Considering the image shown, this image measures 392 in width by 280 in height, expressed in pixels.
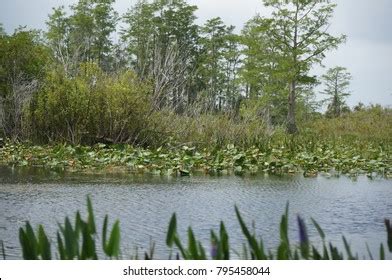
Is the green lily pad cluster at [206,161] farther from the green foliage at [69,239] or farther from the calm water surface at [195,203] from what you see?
the green foliage at [69,239]

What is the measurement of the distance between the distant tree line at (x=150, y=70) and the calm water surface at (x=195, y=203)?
276cm

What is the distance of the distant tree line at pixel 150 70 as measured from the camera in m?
9.12

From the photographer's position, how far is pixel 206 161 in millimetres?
7266

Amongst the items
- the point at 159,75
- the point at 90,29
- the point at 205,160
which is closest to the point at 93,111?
the point at 159,75

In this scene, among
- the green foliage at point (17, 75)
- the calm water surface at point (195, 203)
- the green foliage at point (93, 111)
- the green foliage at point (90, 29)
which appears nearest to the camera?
the calm water surface at point (195, 203)

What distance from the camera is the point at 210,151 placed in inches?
318

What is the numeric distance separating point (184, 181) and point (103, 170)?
4.01 ft

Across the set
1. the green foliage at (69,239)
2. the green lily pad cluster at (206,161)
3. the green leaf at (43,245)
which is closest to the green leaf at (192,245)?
the green foliage at (69,239)

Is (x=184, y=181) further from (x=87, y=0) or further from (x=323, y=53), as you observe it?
(x=323, y=53)

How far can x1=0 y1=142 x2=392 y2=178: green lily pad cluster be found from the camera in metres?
6.84

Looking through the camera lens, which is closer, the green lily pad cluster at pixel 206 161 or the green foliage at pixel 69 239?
the green foliage at pixel 69 239

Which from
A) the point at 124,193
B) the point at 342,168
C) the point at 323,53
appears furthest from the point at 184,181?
the point at 323,53

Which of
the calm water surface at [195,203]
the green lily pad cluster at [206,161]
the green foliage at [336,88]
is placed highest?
the green foliage at [336,88]

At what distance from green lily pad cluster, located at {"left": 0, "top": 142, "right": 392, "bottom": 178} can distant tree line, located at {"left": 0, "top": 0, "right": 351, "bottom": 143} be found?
0.87 meters
